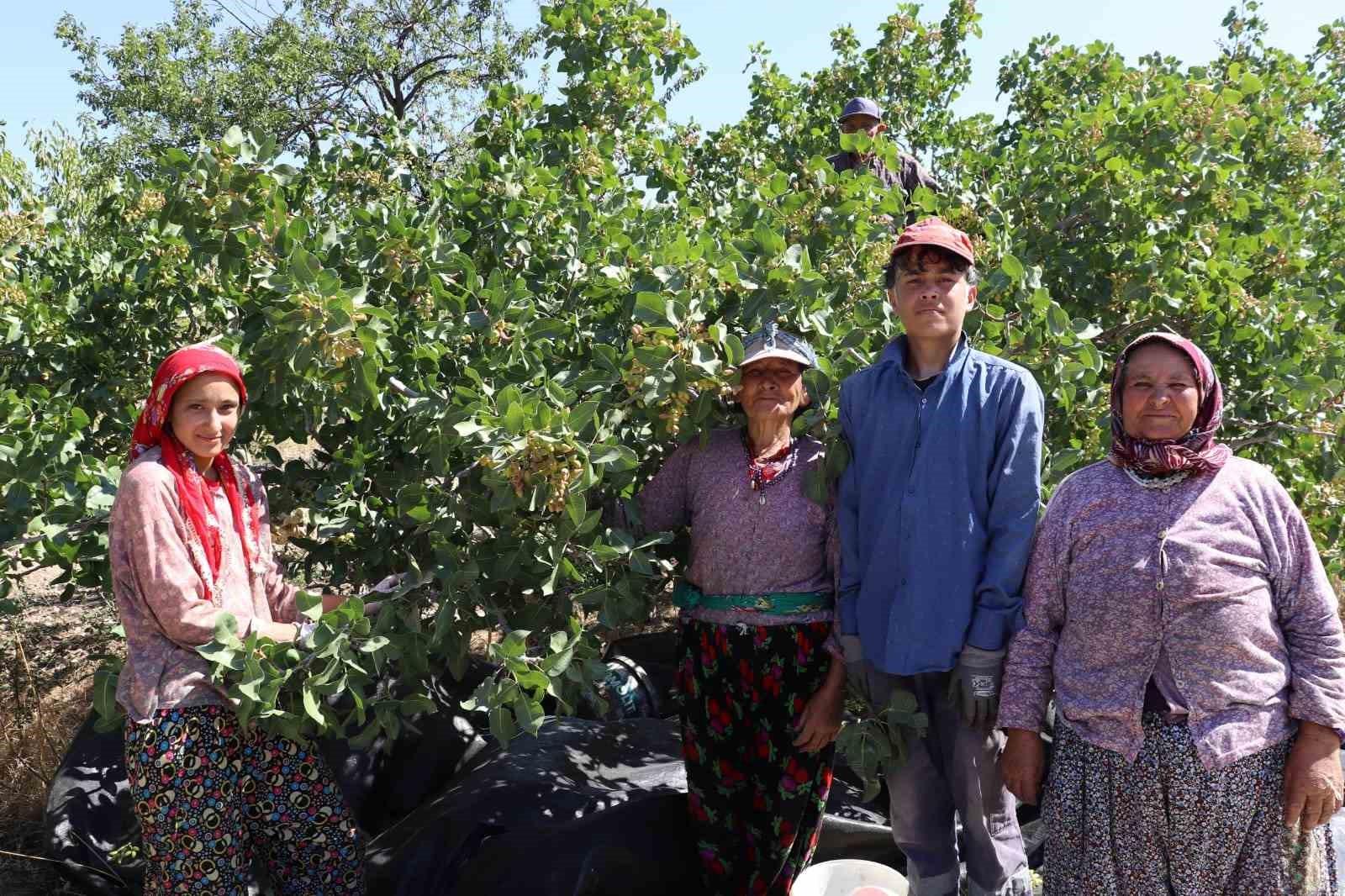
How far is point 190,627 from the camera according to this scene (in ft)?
7.36

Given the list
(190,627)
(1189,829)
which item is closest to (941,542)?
(1189,829)

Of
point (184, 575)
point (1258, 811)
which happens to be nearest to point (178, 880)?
point (184, 575)

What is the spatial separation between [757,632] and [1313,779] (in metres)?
1.11

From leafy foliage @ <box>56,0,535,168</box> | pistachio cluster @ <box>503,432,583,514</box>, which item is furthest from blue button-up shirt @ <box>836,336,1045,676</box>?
leafy foliage @ <box>56,0,535,168</box>

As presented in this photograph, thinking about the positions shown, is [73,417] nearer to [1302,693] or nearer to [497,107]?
[497,107]

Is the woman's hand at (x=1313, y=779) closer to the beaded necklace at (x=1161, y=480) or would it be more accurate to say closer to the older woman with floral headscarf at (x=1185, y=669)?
the older woman with floral headscarf at (x=1185, y=669)

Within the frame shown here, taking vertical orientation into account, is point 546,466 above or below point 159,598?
above

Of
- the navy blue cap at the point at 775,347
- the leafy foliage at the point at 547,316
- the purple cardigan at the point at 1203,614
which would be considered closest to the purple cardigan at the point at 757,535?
the leafy foliage at the point at 547,316

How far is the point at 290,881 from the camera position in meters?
2.54

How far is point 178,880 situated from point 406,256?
1.46 meters

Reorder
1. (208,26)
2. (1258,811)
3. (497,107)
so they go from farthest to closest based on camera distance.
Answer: (208,26)
(497,107)
(1258,811)

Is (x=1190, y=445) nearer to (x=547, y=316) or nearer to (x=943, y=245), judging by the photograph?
(x=943, y=245)

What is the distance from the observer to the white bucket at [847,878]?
2.52 meters

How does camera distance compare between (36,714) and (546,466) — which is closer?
(546,466)
